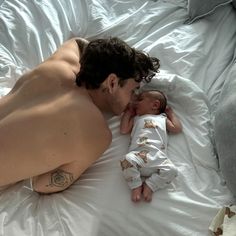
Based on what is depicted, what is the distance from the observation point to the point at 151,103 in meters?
1.43

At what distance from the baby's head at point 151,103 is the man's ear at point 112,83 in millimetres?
143

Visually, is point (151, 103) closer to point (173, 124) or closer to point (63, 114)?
point (173, 124)

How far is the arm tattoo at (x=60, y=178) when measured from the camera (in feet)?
4.01

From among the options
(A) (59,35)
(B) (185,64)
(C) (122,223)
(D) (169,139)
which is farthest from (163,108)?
(A) (59,35)

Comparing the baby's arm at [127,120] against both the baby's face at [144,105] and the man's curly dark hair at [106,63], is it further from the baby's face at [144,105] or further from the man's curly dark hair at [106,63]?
the man's curly dark hair at [106,63]

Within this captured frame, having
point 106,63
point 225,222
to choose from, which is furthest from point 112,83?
point 225,222

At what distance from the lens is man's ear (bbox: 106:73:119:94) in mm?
1307

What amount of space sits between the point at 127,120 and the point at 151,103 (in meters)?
0.10

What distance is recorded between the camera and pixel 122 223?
1160 millimetres

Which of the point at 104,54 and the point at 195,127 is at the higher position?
the point at 104,54

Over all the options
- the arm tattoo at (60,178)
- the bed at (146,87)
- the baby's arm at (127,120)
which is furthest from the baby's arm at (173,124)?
the arm tattoo at (60,178)

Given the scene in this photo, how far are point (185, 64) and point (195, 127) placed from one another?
306mm

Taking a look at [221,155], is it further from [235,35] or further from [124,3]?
[124,3]

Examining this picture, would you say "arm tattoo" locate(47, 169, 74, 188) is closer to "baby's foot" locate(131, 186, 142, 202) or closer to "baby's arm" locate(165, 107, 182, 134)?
"baby's foot" locate(131, 186, 142, 202)
